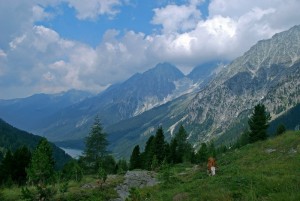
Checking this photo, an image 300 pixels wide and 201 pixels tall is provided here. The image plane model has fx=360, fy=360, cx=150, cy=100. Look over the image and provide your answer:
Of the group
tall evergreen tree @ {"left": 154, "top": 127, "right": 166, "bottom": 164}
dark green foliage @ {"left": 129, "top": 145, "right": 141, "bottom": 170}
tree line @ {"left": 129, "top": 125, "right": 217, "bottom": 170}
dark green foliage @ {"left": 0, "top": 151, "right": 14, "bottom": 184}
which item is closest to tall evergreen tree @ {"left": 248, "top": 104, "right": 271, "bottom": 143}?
tree line @ {"left": 129, "top": 125, "right": 217, "bottom": 170}

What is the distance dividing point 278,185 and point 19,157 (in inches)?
2182

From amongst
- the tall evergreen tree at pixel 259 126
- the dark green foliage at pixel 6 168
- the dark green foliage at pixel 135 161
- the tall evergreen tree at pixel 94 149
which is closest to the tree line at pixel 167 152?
the dark green foliage at pixel 135 161

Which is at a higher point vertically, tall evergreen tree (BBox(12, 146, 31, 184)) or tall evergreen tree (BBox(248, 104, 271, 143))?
tall evergreen tree (BBox(248, 104, 271, 143))

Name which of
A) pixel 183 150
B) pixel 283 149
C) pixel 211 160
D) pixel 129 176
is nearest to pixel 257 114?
pixel 183 150

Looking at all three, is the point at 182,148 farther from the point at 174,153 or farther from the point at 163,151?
the point at 163,151

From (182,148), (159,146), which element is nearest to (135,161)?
(182,148)

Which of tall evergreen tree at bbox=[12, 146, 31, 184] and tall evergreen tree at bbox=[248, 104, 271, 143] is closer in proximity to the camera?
tall evergreen tree at bbox=[12, 146, 31, 184]

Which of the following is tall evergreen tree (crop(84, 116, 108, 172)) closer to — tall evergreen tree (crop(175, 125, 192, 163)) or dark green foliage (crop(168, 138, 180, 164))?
dark green foliage (crop(168, 138, 180, 164))

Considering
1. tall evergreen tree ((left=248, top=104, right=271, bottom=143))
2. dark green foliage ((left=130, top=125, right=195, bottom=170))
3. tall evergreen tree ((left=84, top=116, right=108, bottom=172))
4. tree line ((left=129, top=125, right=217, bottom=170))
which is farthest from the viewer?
dark green foliage ((left=130, top=125, right=195, bottom=170))

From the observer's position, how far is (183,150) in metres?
92.9

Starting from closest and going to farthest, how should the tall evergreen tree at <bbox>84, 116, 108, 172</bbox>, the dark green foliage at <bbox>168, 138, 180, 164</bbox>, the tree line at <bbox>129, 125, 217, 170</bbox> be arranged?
the tall evergreen tree at <bbox>84, 116, 108, 172</bbox>, the tree line at <bbox>129, 125, 217, 170</bbox>, the dark green foliage at <bbox>168, 138, 180, 164</bbox>

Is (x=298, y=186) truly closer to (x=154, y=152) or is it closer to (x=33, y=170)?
(x=33, y=170)

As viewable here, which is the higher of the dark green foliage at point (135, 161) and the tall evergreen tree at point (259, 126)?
the tall evergreen tree at point (259, 126)

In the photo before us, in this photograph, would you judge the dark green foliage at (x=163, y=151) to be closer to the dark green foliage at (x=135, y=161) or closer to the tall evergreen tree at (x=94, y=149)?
the dark green foliage at (x=135, y=161)
